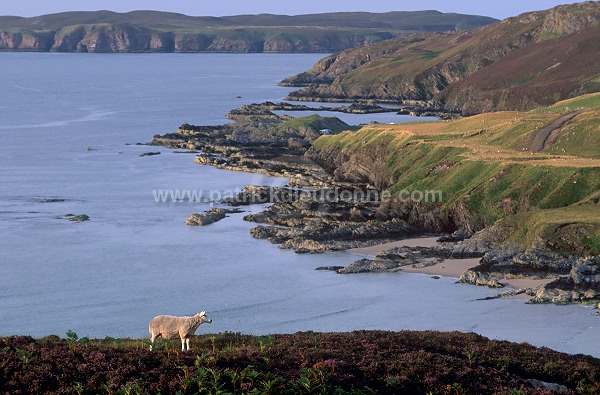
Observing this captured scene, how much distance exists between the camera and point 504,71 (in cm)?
15812


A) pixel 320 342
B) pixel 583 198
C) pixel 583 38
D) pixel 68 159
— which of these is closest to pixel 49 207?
pixel 68 159

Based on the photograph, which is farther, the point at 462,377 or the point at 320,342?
the point at 320,342

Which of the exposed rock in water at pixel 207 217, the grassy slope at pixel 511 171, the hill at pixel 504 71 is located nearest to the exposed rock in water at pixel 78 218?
the exposed rock in water at pixel 207 217

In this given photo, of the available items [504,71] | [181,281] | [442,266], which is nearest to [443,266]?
[442,266]

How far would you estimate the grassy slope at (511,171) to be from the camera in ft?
175

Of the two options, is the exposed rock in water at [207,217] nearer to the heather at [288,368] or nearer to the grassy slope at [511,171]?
the grassy slope at [511,171]

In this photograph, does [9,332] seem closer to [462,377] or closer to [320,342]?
[320,342]

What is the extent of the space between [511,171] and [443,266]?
1391cm

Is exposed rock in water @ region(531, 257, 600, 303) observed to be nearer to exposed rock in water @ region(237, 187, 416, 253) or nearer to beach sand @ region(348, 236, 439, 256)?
beach sand @ region(348, 236, 439, 256)

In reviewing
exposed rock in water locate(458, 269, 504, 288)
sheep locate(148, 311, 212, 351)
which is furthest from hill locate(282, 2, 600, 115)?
sheep locate(148, 311, 212, 351)

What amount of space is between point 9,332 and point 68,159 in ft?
216

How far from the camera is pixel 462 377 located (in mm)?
23312

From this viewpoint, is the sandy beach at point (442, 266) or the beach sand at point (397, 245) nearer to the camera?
the sandy beach at point (442, 266)

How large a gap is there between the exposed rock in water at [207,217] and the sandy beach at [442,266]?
14.2 meters
